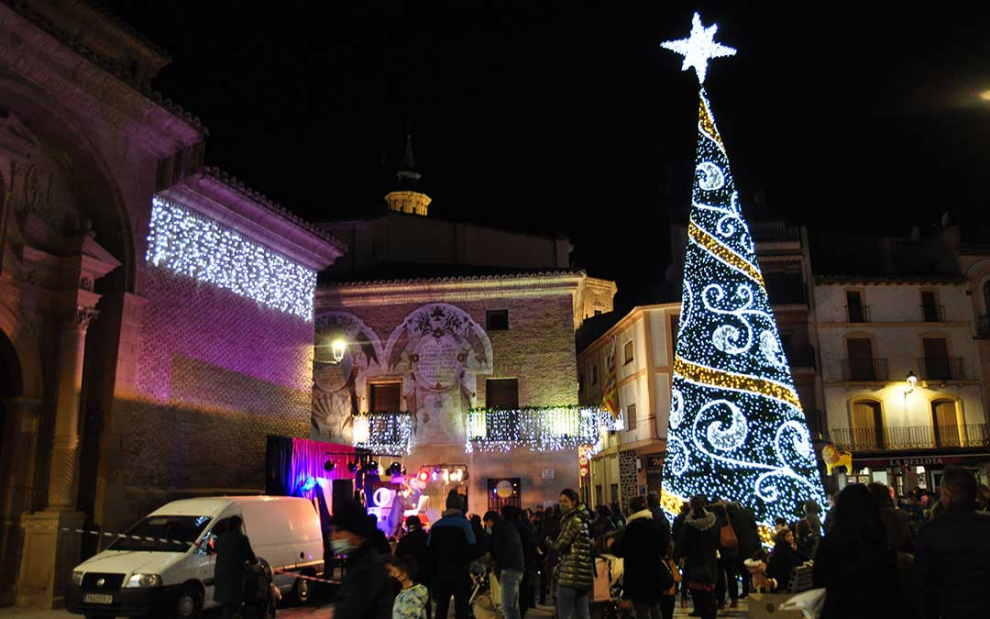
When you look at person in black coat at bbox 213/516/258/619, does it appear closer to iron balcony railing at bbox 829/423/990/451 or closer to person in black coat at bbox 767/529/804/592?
person in black coat at bbox 767/529/804/592

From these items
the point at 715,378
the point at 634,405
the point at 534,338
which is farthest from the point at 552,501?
the point at 715,378

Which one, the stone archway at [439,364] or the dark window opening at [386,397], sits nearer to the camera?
the stone archway at [439,364]

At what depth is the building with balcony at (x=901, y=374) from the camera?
3147cm

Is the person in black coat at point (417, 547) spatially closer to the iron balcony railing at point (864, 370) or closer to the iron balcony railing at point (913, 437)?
the iron balcony railing at point (913, 437)

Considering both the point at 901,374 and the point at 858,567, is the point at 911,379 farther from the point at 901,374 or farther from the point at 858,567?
the point at 858,567

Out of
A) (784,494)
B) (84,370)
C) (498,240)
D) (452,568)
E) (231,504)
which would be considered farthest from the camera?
(498,240)

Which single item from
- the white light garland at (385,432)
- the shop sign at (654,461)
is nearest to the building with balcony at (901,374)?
the shop sign at (654,461)

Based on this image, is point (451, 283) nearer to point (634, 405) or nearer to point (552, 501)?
point (552, 501)

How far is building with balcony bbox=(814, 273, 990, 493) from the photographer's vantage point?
103ft

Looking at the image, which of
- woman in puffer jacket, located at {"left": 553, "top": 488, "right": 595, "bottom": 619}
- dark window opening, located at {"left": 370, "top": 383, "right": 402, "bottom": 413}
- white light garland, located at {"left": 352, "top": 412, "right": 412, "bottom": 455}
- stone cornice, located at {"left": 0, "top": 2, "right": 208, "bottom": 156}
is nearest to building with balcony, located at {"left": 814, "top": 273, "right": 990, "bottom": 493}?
white light garland, located at {"left": 352, "top": 412, "right": 412, "bottom": 455}

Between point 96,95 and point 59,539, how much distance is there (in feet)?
23.9

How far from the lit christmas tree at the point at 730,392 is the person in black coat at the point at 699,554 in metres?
4.10

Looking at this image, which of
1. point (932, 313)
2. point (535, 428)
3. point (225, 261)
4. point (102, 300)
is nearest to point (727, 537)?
point (102, 300)

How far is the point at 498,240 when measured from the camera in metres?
30.4
